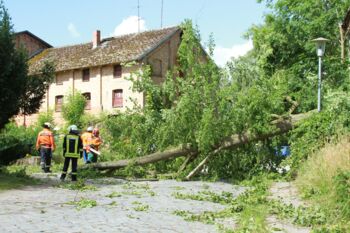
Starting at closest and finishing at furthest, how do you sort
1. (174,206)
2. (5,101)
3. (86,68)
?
1. (174,206)
2. (5,101)
3. (86,68)

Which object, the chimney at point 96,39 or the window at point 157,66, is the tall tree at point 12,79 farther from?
the chimney at point 96,39

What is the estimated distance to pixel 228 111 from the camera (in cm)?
1567

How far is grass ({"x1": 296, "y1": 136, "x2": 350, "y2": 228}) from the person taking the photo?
831 cm

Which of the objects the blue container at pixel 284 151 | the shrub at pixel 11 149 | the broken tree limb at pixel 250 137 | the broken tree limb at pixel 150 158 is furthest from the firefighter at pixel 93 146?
the blue container at pixel 284 151

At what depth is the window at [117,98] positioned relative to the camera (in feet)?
148

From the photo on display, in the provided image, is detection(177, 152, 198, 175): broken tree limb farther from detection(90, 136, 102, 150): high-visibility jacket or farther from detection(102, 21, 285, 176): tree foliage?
detection(90, 136, 102, 150): high-visibility jacket

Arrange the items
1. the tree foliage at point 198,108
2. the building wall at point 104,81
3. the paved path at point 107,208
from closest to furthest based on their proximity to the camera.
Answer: the paved path at point 107,208 < the tree foliage at point 198,108 < the building wall at point 104,81

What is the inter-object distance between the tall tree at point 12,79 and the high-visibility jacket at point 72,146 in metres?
1.58

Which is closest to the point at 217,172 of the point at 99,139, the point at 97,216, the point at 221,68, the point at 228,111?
the point at 228,111

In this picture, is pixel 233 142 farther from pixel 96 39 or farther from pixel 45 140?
pixel 96 39

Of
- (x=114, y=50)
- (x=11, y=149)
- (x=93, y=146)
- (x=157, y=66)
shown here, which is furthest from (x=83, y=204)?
(x=114, y=50)

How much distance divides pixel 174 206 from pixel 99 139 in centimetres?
940

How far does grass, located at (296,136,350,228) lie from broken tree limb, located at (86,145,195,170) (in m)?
4.38

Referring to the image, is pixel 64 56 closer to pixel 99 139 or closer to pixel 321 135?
pixel 99 139
